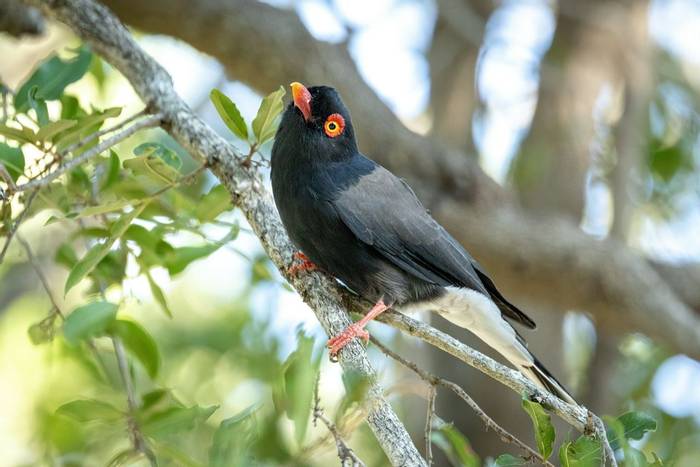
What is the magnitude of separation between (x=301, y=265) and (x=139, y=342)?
0.79 m

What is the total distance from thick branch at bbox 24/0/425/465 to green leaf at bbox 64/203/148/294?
429 mm

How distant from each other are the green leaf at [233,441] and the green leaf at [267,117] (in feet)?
4.30

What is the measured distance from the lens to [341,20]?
7020 millimetres

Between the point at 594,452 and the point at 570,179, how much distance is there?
4.79 m

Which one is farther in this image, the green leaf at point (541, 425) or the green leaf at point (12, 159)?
the green leaf at point (12, 159)

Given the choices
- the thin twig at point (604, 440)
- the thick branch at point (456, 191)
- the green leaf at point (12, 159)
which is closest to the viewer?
the thin twig at point (604, 440)

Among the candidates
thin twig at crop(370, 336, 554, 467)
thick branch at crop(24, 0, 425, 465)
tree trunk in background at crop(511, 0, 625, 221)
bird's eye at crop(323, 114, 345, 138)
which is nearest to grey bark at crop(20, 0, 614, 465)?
thick branch at crop(24, 0, 425, 465)

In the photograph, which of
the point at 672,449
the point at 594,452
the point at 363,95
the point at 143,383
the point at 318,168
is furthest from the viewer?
the point at 143,383

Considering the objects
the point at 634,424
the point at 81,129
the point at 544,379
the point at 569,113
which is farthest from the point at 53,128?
the point at 569,113

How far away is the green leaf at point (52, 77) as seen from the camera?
11.5ft

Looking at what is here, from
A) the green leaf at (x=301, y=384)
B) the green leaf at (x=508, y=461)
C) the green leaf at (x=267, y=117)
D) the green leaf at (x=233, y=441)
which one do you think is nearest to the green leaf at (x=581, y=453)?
the green leaf at (x=508, y=461)

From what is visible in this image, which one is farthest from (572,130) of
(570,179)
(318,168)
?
(318,168)

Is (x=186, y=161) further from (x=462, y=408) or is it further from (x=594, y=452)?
(x=594, y=452)

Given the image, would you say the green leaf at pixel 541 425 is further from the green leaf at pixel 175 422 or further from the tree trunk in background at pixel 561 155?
the tree trunk in background at pixel 561 155
